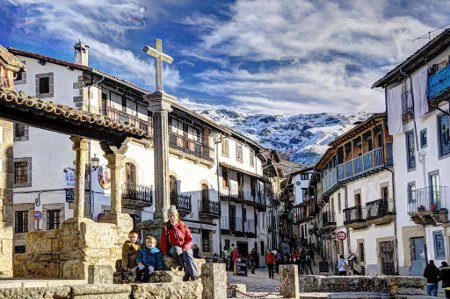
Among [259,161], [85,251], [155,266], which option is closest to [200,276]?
[155,266]

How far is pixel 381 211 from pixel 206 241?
40.0ft

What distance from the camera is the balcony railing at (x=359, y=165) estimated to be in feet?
112

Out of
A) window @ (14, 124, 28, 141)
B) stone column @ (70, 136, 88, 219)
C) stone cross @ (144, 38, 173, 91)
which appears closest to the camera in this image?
stone column @ (70, 136, 88, 219)

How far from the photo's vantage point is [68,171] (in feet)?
97.6

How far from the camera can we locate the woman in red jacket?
10.6 m

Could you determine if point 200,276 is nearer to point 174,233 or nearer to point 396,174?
point 174,233

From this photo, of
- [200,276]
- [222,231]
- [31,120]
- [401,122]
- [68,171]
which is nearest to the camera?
[200,276]

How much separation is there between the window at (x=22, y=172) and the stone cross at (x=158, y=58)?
17.7m

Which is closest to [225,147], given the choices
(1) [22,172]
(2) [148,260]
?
(1) [22,172]

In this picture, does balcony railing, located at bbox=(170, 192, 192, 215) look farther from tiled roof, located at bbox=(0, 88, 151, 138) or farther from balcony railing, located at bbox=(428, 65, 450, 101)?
tiled roof, located at bbox=(0, 88, 151, 138)

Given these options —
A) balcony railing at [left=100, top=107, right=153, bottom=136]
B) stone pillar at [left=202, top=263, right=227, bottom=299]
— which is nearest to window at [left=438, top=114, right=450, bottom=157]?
balcony railing at [left=100, top=107, right=153, bottom=136]

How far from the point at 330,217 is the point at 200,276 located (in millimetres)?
36509

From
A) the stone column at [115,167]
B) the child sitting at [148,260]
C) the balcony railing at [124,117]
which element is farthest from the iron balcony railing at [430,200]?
the child sitting at [148,260]

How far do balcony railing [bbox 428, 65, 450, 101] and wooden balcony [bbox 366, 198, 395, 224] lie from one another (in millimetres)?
7155
